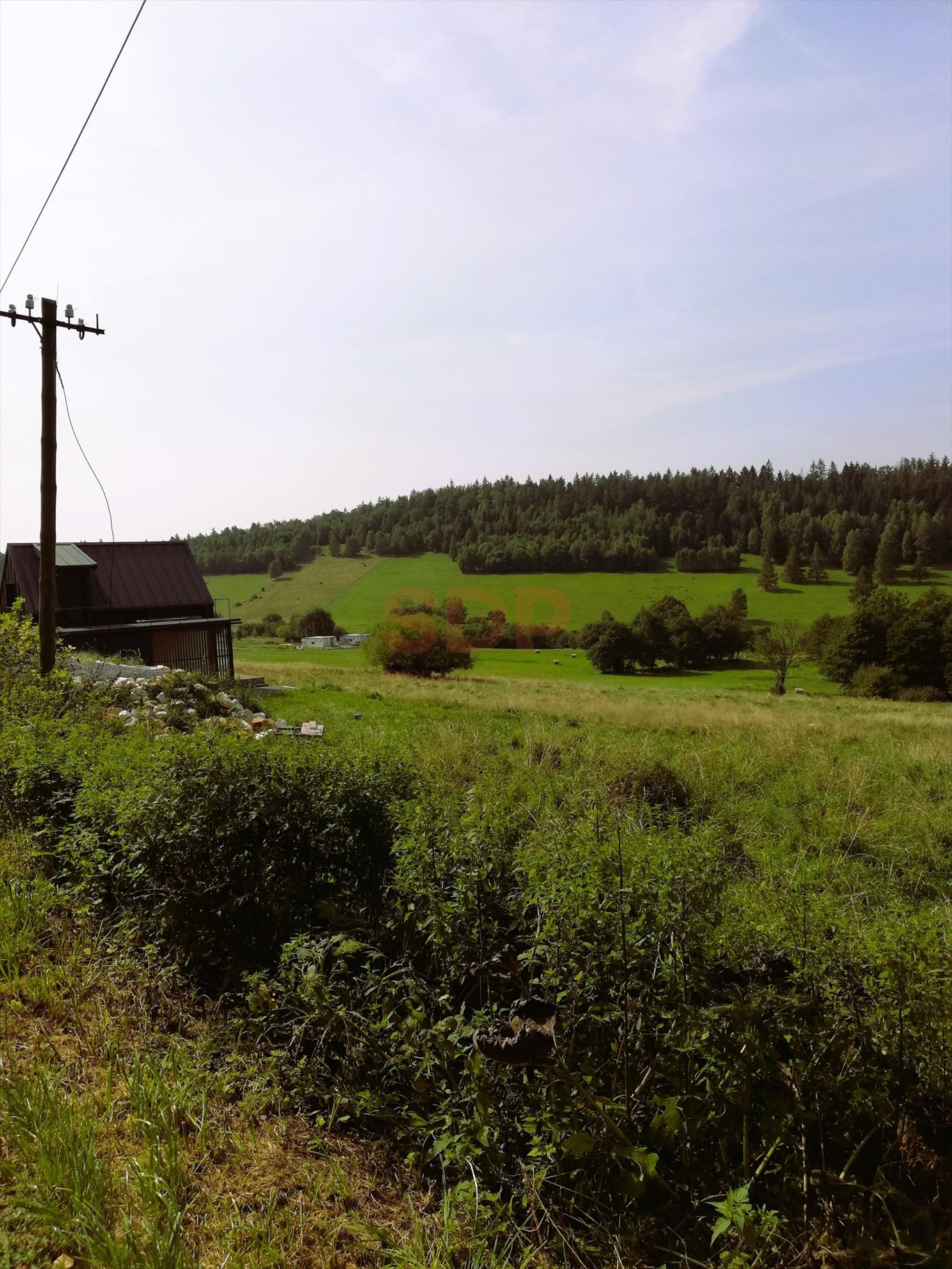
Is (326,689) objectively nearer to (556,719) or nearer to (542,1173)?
(556,719)

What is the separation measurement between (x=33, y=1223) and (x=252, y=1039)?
119 centimetres

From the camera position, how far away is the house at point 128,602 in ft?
86.2

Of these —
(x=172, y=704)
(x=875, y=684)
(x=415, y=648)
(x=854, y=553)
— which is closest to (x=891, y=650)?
(x=875, y=684)

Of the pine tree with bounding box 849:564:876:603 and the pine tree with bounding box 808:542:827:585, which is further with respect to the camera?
the pine tree with bounding box 808:542:827:585

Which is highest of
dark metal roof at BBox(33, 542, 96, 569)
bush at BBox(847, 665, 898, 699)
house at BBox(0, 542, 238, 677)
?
dark metal roof at BBox(33, 542, 96, 569)

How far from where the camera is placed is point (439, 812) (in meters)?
3.75

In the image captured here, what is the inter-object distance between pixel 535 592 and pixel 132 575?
2180 inches

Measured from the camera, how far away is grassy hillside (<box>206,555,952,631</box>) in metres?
74.9

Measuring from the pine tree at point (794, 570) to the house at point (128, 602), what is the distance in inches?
2859

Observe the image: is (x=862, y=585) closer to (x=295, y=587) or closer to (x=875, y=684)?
(x=875, y=684)

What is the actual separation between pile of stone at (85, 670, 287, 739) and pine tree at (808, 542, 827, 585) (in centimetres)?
8183

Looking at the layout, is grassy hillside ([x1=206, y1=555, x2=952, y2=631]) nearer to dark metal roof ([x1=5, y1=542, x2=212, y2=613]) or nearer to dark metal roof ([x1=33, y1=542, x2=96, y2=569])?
dark metal roof ([x1=5, y1=542, x2=212, y2=613])

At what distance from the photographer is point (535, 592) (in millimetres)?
79812

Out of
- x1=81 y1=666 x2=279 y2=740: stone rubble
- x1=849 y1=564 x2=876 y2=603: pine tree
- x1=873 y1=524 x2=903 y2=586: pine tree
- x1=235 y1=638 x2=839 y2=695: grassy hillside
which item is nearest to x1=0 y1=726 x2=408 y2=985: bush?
x1=81 y1=666 x2=279 y2=740: stone rubble
